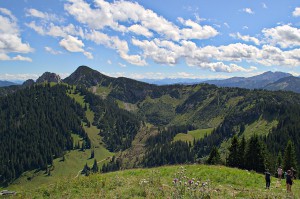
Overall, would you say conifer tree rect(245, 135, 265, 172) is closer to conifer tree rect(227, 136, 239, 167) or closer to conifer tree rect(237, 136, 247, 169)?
conifer tree rect(237, 136, 247, 169)

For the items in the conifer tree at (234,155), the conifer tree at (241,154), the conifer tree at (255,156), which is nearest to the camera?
the conifer tree at (255,156)

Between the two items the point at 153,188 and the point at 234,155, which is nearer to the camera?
the point at 153,188

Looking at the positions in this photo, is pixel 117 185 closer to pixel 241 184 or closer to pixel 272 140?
pixel 241 184

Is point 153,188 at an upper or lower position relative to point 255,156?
upper

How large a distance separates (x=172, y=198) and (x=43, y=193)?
36.6 ft

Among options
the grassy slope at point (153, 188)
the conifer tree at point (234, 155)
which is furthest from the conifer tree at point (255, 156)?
the grassy slope at point (153, 188)

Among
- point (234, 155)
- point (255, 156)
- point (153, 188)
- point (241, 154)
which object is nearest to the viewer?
point (153, 188)

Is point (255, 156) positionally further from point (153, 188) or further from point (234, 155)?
point (153, 188)

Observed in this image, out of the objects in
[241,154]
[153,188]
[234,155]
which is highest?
[153,188]

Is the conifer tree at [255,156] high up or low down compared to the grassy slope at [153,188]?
down

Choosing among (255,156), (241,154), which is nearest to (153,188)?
(255,156)

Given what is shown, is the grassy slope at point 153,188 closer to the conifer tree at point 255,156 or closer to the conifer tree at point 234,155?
the conifer tree at point 255,156

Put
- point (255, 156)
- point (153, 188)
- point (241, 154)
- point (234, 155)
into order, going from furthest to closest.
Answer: point (234, 155)
point (241, 154)
point (255, 156)
point (153, 188)

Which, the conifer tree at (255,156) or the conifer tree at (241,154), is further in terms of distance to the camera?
the conifer tree at (241,154)
